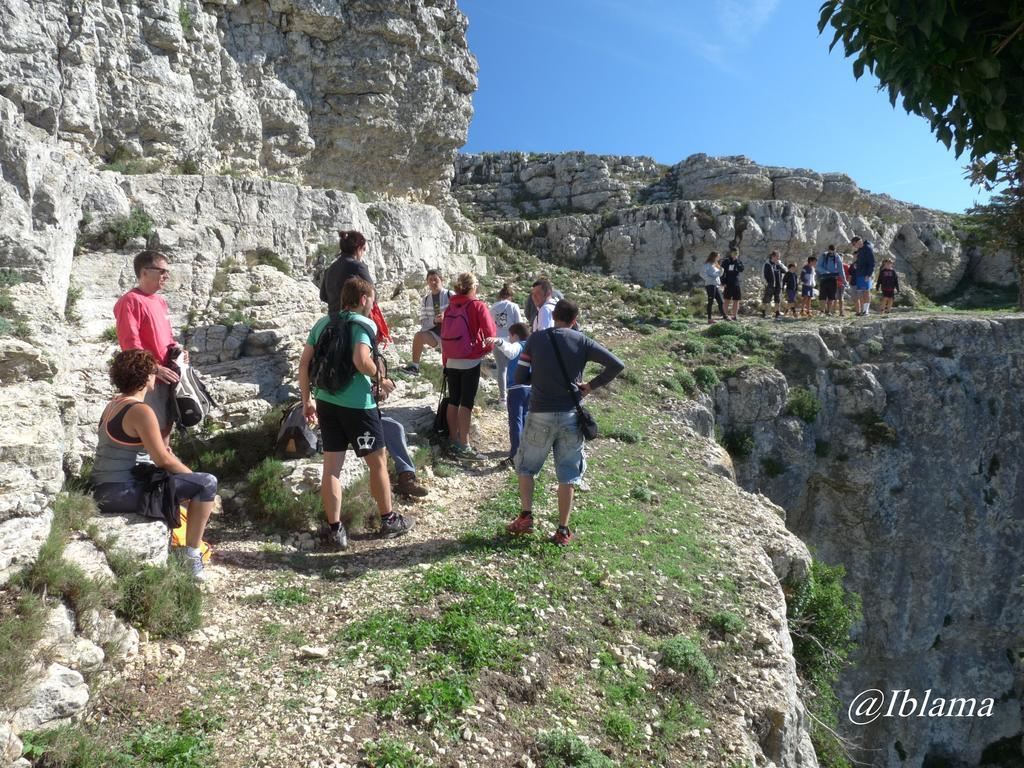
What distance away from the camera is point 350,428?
5570mm

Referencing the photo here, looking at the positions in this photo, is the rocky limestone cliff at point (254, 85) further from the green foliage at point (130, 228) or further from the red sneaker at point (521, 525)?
the red sneaker at point (521, 525)

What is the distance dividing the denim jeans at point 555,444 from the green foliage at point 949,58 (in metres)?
3.71

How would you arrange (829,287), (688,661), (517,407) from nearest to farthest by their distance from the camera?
(688,661)
(517,407)
(829,287)

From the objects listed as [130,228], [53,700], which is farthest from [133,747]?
[130,228]

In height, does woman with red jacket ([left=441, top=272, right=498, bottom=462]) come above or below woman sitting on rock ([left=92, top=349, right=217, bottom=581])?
above

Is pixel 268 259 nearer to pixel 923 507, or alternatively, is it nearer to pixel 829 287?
pixel 829 287

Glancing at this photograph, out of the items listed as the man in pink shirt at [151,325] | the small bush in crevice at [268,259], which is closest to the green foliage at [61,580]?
the man in pink shirt at [151,325]

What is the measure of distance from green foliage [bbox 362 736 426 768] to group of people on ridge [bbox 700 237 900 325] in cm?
1777

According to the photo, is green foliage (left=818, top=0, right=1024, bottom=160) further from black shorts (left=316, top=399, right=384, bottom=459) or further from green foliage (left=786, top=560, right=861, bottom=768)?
green foliage (left=786, top=560, right=861, bottom=768)

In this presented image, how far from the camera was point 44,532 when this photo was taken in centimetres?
377

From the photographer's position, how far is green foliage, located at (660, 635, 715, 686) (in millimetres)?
5121

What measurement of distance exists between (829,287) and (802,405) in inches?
238

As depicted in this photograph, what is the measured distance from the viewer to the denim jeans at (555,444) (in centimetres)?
605

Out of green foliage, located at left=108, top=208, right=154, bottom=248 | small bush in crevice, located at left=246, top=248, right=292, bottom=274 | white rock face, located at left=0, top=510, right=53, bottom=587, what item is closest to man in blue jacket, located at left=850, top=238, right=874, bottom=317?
small bush in crevice, located at left=246, top=248, right=292, bottom=274
